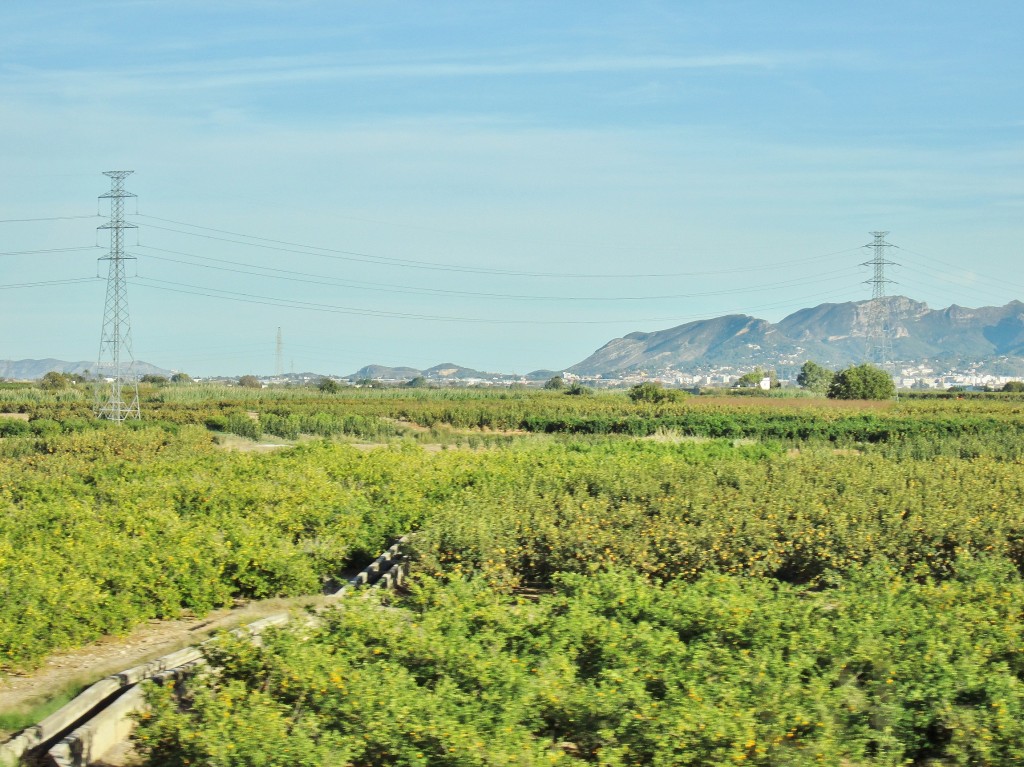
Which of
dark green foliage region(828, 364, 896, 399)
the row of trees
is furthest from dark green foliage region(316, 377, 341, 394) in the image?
dark green foliage region(828, 364, 896, 399)

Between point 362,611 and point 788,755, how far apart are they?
367cm

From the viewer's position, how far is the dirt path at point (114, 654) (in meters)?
8.55

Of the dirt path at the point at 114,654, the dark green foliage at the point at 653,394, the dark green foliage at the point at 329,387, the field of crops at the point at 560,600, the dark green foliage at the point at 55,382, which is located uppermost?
the dark green foliage at the point at 55,382

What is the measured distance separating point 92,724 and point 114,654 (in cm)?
276

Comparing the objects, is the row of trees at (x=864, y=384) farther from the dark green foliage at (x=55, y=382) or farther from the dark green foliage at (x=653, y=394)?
the dark green foliage at (x=55, y=382)

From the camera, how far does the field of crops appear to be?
634cm

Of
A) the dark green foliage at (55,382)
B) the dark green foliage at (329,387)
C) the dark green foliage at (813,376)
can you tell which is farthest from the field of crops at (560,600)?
the dark green foliage at (813,376)

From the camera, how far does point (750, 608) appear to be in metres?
8.45

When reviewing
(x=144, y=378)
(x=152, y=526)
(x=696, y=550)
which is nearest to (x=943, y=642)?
(x=696, y=550)

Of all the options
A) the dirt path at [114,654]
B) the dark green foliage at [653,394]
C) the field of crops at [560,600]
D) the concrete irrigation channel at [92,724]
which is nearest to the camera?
the field of crops at [560,600]

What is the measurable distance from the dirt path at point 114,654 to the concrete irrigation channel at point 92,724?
0.44 m

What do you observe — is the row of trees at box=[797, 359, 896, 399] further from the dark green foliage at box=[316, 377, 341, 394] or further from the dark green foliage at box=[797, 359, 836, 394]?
the dark green foliage at box=[797, 359, 836, 394]

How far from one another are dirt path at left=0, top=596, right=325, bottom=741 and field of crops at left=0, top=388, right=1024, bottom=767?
198mm

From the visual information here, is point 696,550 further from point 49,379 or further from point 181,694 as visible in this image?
point 49,379
